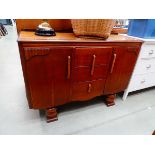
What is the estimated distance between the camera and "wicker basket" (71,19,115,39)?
1003 millimetres

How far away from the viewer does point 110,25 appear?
3.42 feet

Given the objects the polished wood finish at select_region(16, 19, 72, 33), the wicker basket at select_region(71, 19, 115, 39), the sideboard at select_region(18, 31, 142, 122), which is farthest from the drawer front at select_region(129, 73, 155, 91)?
the polished wood finish at select_region(16, 19, 72, 33)

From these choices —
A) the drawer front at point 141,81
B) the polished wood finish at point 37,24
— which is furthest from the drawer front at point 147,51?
the polished wood finish at point 37,24

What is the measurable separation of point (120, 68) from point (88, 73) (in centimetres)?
36

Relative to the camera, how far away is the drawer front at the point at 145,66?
1.41m

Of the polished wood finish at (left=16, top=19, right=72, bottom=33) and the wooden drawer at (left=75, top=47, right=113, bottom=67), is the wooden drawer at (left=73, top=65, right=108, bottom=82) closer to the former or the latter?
the wooden drawer at (left=75, top=47, right=113, bottom=67)

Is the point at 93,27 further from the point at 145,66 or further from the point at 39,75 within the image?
the point at 145,66

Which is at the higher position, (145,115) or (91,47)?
(91,47)

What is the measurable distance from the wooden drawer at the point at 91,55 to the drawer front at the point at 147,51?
42 cm

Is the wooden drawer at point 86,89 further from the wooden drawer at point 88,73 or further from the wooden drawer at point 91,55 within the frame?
the wooden drawer at point 91,55
